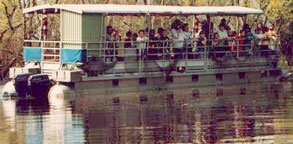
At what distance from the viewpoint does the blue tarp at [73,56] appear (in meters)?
32.7

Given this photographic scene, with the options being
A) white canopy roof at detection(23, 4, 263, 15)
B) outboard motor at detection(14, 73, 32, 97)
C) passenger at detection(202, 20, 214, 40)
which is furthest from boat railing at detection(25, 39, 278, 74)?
outboard motor at detection(14, 73, 32, 97)

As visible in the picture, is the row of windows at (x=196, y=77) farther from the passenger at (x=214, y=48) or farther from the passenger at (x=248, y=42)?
the passenger at (x=248, y=42)

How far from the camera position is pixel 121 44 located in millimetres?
34125

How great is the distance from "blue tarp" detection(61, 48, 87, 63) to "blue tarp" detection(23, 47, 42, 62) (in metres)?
2.08

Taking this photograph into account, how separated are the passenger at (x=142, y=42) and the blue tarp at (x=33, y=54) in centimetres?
394

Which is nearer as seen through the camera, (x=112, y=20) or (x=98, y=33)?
(x=98, y=33)

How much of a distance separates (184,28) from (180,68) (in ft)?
6.15

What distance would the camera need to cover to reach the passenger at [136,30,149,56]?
3434cm

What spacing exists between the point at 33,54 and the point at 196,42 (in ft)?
21.6

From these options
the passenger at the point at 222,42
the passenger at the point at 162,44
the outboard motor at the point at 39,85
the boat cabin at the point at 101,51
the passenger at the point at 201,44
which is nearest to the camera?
the outboard motor at the point at 39,85

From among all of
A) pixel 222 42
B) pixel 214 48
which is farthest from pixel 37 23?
pixel 214 48

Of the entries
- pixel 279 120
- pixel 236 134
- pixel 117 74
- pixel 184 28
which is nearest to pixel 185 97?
pixel 117 74

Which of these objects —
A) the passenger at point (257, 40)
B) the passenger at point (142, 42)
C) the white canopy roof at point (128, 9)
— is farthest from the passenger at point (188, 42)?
the passenger at point (257, 40)

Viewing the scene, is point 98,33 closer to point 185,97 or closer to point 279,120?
point 185,97
